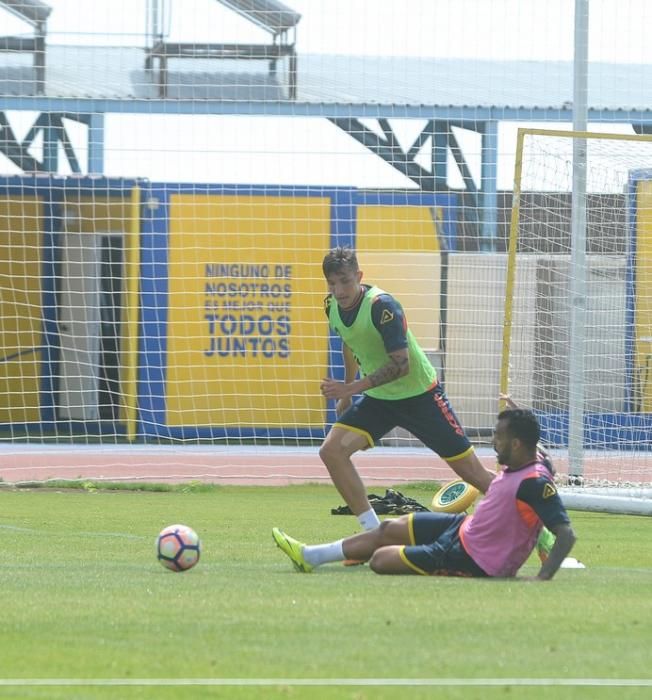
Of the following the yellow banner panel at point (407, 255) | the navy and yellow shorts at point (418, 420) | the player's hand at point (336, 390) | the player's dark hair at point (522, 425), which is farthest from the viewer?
the yellow banner panel at point (407, 255)

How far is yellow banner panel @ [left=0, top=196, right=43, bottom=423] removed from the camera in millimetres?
22984

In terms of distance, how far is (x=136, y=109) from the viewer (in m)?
20.9

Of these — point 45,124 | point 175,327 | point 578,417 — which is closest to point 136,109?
point 45,124

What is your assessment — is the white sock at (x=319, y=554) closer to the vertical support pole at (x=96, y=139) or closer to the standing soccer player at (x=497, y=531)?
the standing soccer player at (x=497, y=531)

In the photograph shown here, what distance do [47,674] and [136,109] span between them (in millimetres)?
16120

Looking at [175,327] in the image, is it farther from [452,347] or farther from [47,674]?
[47,674]

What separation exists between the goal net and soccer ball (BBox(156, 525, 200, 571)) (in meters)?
7.54

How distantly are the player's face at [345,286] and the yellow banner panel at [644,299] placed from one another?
284 inches

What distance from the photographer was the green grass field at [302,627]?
5.34 metres

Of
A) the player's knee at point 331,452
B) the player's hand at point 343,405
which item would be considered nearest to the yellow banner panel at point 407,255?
the player's hand at point 343,405

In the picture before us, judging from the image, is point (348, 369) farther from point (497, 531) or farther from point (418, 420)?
point (497, 531)

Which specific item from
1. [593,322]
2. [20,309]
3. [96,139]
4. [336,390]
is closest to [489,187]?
[593,322]

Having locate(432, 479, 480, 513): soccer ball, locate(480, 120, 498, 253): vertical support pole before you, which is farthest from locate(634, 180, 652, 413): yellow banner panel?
locate(432, 479, 480, 513): soccer ball

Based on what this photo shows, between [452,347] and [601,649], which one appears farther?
[452,347]
